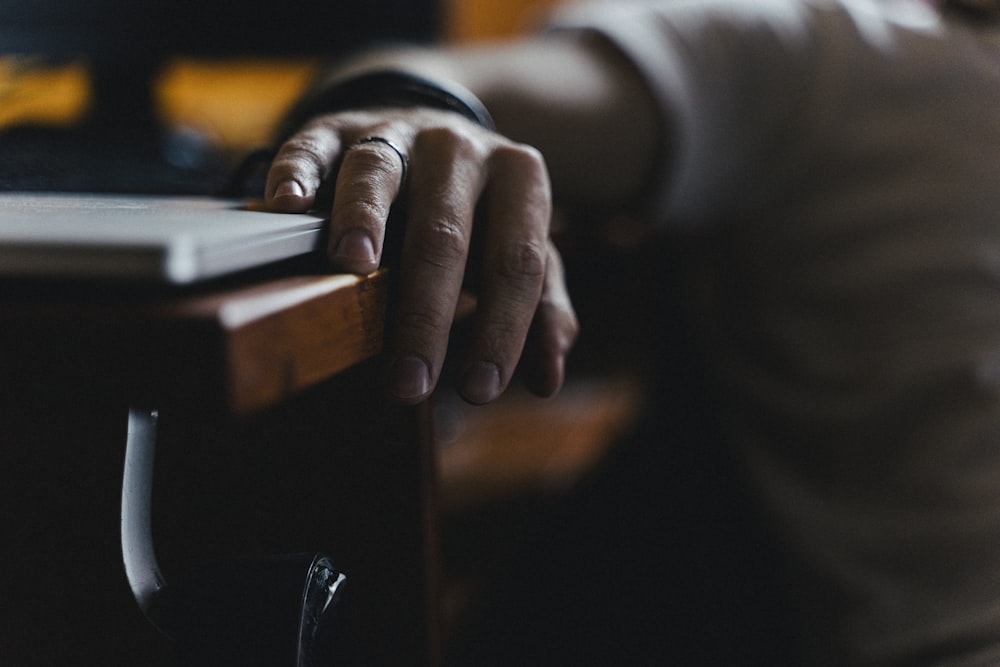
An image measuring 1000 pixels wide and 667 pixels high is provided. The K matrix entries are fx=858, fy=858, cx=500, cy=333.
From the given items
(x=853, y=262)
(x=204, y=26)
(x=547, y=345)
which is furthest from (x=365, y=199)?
(x=204, y=26)

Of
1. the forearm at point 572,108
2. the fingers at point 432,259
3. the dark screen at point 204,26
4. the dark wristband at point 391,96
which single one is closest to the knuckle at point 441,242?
the fingers at point 432,259

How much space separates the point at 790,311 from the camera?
0.70 meters

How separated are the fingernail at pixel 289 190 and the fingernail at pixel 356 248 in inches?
1.5

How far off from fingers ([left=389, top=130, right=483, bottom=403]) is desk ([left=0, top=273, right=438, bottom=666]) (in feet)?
0.04

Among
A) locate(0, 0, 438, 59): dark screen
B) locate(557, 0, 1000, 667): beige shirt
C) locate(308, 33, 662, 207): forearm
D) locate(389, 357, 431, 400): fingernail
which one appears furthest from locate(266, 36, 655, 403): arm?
locate(0, 0, 438, 59): dark screen

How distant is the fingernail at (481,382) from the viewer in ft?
1.04

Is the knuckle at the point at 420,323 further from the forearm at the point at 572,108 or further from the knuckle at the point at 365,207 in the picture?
the forearm at the point at 572,108

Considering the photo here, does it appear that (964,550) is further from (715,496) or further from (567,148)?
(567,148)

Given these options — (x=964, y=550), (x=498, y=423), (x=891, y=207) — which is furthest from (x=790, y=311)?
(x=498, y=423)

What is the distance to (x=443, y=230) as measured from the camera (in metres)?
0.31

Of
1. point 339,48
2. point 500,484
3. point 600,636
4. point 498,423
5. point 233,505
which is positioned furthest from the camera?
point 498,423

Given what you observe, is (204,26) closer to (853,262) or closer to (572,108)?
(572,108)

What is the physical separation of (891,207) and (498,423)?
60.8 inches

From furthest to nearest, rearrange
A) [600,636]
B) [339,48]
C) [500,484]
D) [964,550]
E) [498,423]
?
[498,423] → [500,484] → [339,48] → [600,636] → [964,550]
